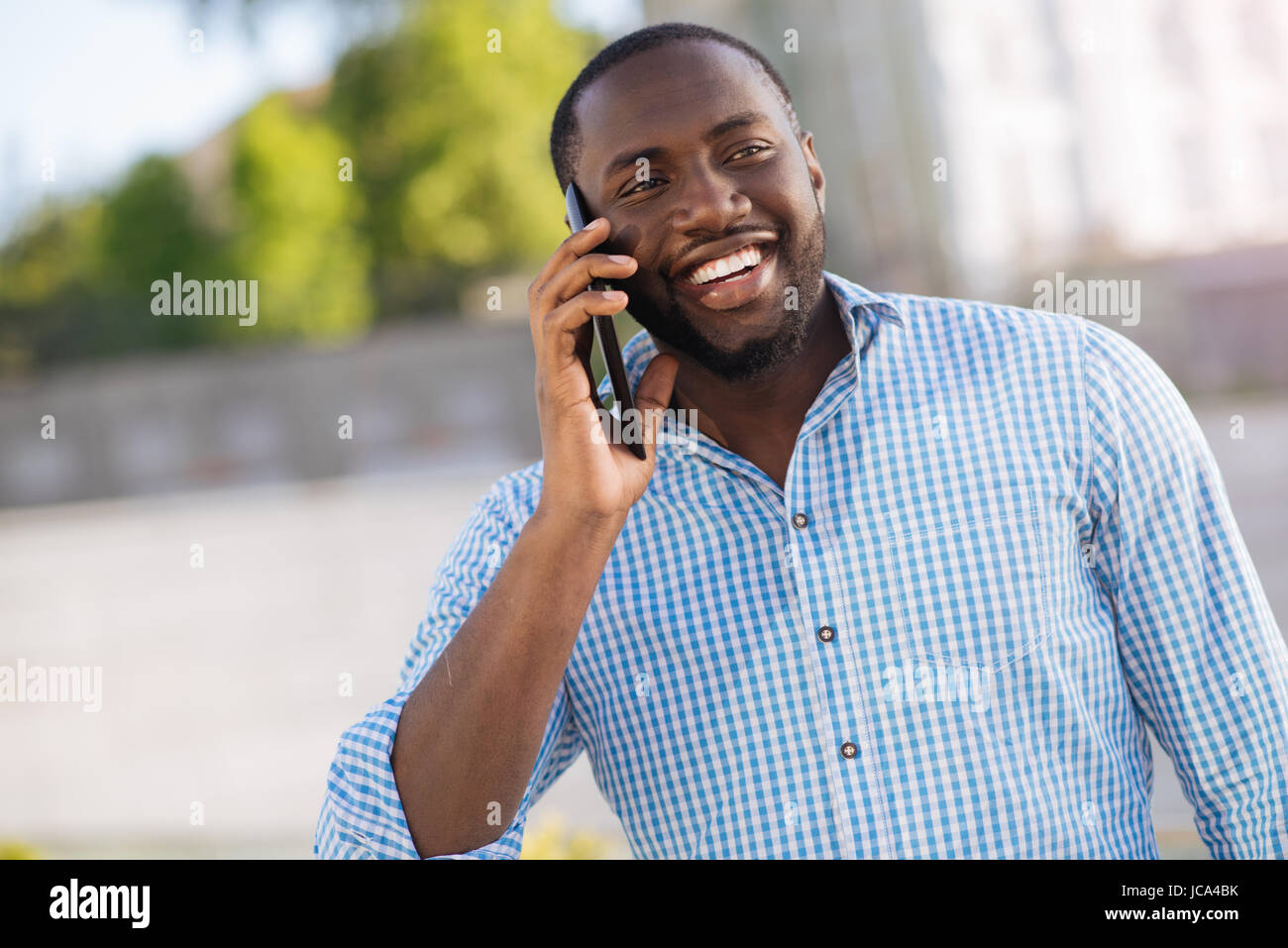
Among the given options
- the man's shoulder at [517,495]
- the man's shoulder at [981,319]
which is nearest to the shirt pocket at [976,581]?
the man's shoulder at [981,319]

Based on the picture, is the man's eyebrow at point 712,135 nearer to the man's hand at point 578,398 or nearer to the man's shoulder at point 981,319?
the man's hand at point 578,398

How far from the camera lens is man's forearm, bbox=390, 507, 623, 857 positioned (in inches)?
73.9

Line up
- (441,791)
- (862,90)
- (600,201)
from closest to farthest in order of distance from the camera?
(441,791)
(600,201)
(862,90)

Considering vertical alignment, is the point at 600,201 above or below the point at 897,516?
above

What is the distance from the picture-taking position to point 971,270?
55.8ft

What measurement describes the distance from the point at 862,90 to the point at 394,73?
17897 mm

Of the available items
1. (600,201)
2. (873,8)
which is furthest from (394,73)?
(600,201)

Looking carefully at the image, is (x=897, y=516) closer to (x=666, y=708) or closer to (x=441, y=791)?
(x=666, y=708)

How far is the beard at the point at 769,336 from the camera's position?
2.15 m

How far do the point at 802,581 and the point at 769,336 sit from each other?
16.4 inches

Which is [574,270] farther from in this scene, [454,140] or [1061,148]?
[454,140]
